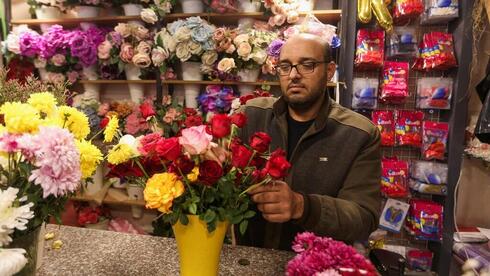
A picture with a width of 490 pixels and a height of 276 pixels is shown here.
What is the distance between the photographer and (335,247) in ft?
1.89

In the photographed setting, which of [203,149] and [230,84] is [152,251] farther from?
[230,84]

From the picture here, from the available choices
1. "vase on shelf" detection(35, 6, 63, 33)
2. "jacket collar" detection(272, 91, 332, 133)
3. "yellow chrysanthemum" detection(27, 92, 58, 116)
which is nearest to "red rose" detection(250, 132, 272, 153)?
"yellow chrysanthemum" detection(27, 92, 58, 116)

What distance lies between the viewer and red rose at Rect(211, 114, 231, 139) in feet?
2.11

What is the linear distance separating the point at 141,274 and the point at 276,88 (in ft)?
6.30

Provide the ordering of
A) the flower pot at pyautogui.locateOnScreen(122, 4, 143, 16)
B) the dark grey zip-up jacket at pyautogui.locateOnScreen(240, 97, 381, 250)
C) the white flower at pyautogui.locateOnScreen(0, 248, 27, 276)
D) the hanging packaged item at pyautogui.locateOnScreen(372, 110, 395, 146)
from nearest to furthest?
1. the white flower at pyautogui.locateOnScreen(0, 248, 27, 276)
2. the dark grey zip-up jacket at pyautogui.locateOnScreen(240, 97, 381, 250)
3. the hanging packaged item at pyautogui.locateOnScreen(372, 110, 395, 146)
4. the flower pot at pyautogui.locateOnScreen(122, 4, 143, 16)

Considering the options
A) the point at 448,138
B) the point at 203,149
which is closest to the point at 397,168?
the point at 448,138

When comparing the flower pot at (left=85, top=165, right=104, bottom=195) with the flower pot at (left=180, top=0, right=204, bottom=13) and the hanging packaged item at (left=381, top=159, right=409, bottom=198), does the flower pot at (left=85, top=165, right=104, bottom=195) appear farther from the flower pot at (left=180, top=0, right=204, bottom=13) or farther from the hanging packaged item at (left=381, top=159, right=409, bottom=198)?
the hanging packaged item at (left=381, top=159, right=409, bottom=198)

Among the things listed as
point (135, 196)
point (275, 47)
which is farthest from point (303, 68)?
point (135, 196)

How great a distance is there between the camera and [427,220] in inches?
90.5

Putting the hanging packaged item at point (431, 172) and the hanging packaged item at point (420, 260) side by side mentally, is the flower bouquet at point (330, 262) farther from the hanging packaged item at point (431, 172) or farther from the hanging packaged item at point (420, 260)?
the hanging packaged item at point (420, 260)

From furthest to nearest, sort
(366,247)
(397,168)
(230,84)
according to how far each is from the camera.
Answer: (230,84)
(397,168)
(366,247)

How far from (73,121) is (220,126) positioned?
331 mm

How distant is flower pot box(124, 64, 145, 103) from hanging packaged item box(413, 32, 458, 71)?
2.06 metres

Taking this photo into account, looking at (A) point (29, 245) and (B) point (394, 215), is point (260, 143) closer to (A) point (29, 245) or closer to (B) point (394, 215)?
(A) point (29, 245)
